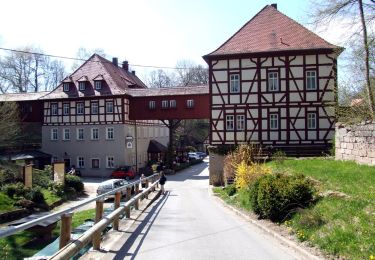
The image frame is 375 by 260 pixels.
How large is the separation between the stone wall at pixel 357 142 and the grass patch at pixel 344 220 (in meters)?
2.80

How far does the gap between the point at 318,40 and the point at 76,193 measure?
71.7 ft

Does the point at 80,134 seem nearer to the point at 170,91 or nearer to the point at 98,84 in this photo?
the point at 98,84

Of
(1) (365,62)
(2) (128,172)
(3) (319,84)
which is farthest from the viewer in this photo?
(2) (128,172)

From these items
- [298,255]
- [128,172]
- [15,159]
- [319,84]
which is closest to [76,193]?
[128,172]

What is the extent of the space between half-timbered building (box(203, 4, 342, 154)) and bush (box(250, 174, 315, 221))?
2001 centimetres

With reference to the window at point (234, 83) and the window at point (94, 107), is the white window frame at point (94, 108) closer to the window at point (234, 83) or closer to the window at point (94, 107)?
the window at point (94, 107)

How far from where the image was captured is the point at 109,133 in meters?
45.0

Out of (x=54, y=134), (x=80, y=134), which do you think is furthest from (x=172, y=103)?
(x=54, y=134)

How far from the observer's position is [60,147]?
4722 cm

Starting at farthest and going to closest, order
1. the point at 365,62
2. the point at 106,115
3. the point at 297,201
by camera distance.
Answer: the point at 106,115 → the point at 365,62 → the point at 297,201

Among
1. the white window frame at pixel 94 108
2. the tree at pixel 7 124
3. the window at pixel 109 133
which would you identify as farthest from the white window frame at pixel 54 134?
the tree at pixel 7 124

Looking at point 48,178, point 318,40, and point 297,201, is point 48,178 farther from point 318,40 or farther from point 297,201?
point 297,201

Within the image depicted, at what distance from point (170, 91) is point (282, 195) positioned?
112ft

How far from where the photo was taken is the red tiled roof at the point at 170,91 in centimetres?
4372
